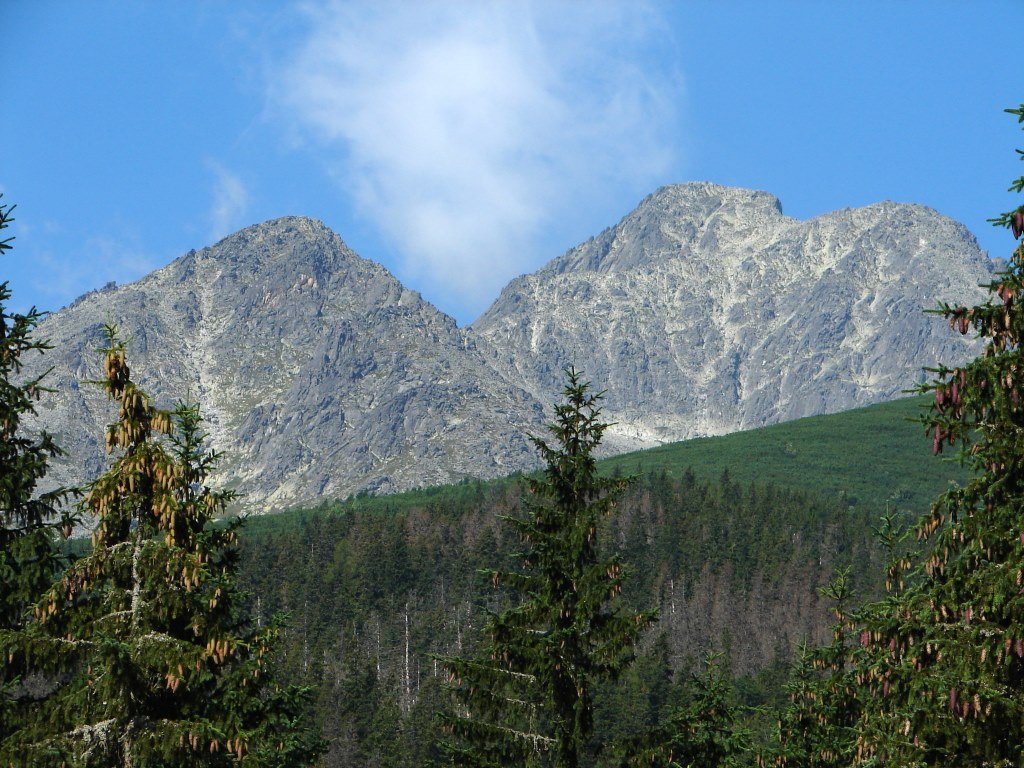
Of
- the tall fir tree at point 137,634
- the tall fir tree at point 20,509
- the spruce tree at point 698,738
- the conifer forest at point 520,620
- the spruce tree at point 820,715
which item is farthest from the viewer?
the spruce tree at point 820,715

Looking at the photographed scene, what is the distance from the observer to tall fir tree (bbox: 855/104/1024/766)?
14.3 metres

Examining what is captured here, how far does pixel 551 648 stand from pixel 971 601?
10.5 m

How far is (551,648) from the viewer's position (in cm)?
2366

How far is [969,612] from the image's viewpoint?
14.8m

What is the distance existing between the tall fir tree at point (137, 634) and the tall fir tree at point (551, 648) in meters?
6.11

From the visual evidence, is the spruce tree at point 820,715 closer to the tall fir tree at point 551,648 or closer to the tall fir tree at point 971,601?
the tall fir tree at point 551,648

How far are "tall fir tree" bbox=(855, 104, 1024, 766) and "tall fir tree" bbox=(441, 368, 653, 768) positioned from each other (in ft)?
26.3

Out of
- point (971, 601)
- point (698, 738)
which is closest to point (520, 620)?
point (698, 738)

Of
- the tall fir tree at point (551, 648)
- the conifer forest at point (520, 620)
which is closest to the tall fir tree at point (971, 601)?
the conifer forest at point (520, 620)

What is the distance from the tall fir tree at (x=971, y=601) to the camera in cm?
1431

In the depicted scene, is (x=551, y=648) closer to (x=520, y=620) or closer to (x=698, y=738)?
(x=520, y=620)

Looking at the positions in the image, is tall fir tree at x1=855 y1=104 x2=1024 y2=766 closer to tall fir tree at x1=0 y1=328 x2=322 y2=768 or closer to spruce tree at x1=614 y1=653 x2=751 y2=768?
spruce tree at x1=614 y1=653 x2=751 y2=768

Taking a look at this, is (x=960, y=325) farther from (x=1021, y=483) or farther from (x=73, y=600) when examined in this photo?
(x=73, y=600)

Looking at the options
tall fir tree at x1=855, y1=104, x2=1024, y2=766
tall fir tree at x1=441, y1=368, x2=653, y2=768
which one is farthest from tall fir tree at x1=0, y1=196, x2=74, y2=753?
tall fir tree at x1=855, y1=104, x2=1024, y2=766
